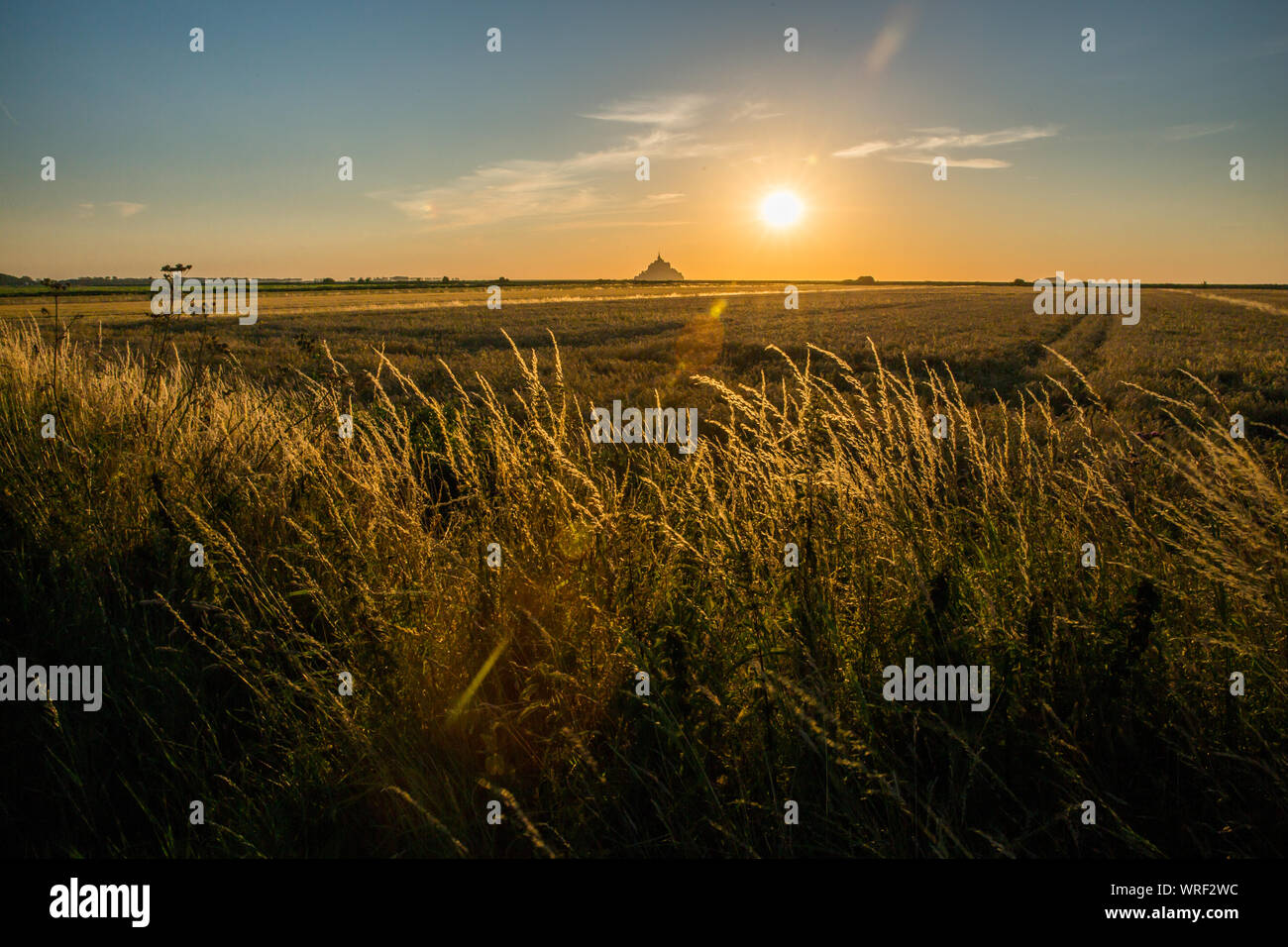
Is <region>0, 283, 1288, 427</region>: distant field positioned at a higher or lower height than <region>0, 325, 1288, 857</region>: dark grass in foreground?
higher

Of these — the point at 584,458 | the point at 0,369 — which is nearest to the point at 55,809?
the point at 584,458

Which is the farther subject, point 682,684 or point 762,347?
point 762,347

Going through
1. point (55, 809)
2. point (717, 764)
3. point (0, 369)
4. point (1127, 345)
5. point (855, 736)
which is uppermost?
point (1127, 345)

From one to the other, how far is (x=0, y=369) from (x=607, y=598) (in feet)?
20.7

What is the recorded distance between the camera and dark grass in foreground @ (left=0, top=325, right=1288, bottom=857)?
6.30ft

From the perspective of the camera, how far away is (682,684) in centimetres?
202

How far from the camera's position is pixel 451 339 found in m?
26.2

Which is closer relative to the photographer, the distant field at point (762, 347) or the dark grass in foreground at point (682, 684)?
the dark grass in foreground at point (682, 684)

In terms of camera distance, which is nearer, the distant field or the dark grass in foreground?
the dark grass in foreground

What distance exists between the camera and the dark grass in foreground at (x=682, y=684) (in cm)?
192

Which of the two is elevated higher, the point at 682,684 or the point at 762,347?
the point at 762,347

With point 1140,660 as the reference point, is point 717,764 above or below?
below

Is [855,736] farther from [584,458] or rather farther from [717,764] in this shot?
[584,458]

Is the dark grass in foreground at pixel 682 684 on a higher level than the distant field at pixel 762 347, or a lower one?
lower
